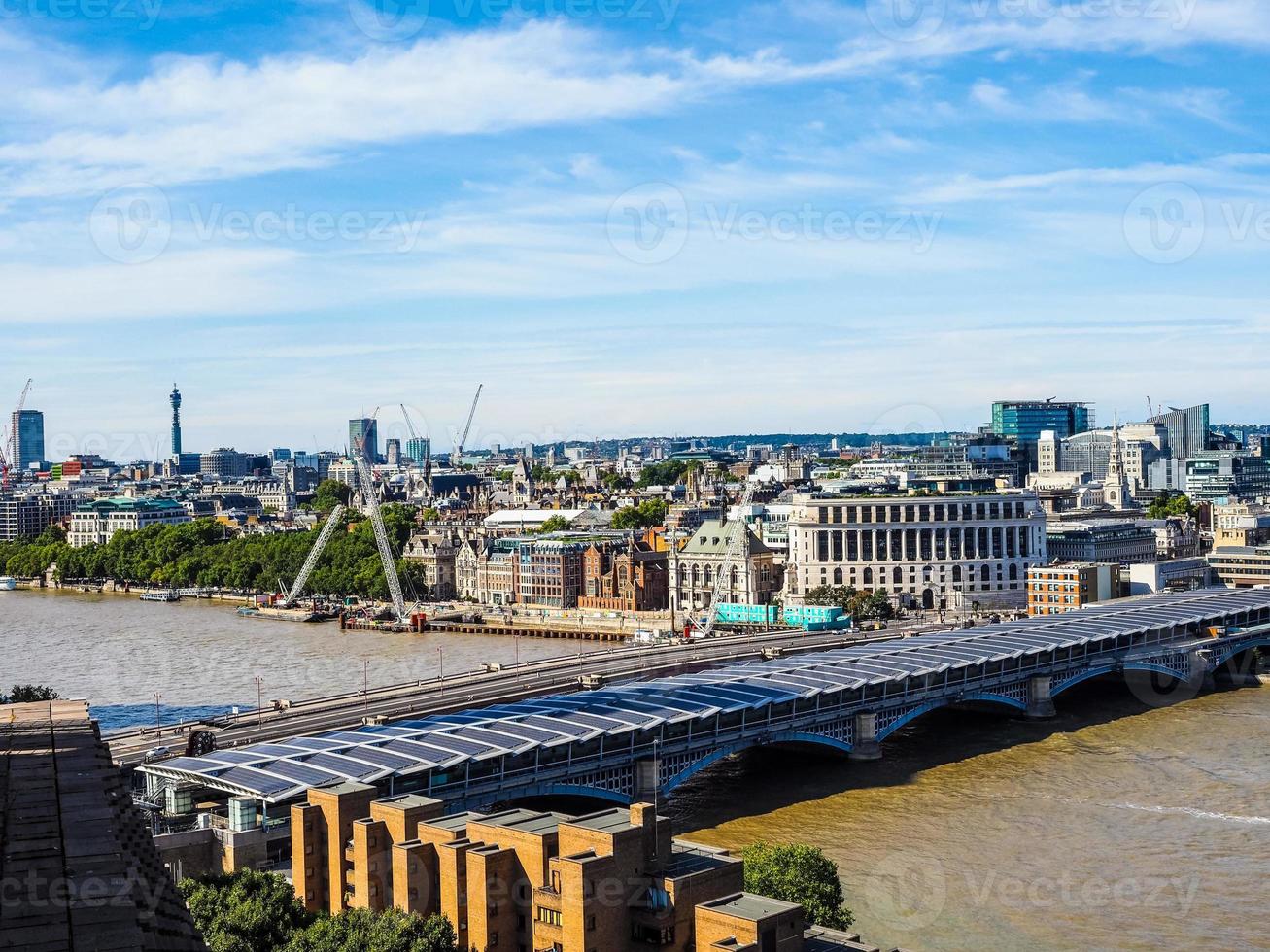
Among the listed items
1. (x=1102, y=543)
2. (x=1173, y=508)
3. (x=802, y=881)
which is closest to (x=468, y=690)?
(x=802, y=881)

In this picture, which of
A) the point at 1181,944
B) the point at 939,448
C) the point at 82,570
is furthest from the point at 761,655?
the point at 82,570

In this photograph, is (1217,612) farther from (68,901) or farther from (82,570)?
(82,570)

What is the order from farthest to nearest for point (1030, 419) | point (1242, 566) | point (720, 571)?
1. point (1030, 419)
2. point (720, 571)
3. point (1242, 566)

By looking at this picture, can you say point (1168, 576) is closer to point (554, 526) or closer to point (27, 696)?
point (554, 526)

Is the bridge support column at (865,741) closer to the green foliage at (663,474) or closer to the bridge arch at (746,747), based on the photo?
the bridge arch at (746,747)

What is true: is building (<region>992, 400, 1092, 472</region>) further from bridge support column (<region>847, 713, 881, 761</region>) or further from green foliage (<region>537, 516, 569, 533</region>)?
bridge support column (<region>847, 713, 881, 761</region>)

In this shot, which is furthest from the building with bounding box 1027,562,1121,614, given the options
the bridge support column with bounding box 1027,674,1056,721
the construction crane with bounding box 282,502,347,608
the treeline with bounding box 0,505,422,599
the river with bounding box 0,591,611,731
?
the construction crane with bounding box 282,502,347,608
